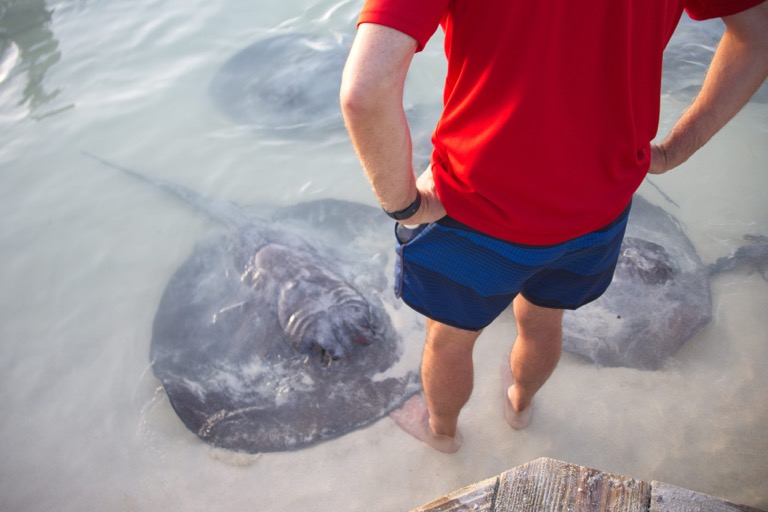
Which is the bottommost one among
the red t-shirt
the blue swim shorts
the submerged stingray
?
the submerged stingray

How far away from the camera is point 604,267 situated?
80.2 inches

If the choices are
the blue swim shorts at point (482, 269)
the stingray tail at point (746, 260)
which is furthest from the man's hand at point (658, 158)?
the stingray tail at point (746, 260)

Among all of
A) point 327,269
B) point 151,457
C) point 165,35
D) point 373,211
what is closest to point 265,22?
point 165,35

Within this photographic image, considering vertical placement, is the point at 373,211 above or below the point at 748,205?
above

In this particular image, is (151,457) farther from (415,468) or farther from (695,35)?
(695,35)

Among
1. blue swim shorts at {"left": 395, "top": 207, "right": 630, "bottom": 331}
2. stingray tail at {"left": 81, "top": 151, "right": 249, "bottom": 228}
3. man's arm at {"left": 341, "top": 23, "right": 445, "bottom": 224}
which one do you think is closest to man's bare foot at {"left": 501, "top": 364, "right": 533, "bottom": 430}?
blue swim shorts at {"left": 395, "top": 207, "right": 630, "bottom": 331}

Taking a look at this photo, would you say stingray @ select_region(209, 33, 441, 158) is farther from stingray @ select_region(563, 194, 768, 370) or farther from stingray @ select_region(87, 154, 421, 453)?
stingray @ select_region(563, 194, 768, 370)

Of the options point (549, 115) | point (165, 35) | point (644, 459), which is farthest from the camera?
point (165, 35)

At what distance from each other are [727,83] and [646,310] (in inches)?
66.8

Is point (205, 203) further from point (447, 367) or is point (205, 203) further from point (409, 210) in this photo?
point (409, 210)

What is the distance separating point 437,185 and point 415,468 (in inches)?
73.3

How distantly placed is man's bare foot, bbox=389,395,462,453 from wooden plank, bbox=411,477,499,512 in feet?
3.34

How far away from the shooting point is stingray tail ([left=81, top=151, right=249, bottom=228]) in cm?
433

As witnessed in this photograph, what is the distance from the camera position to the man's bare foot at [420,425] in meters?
2.93
